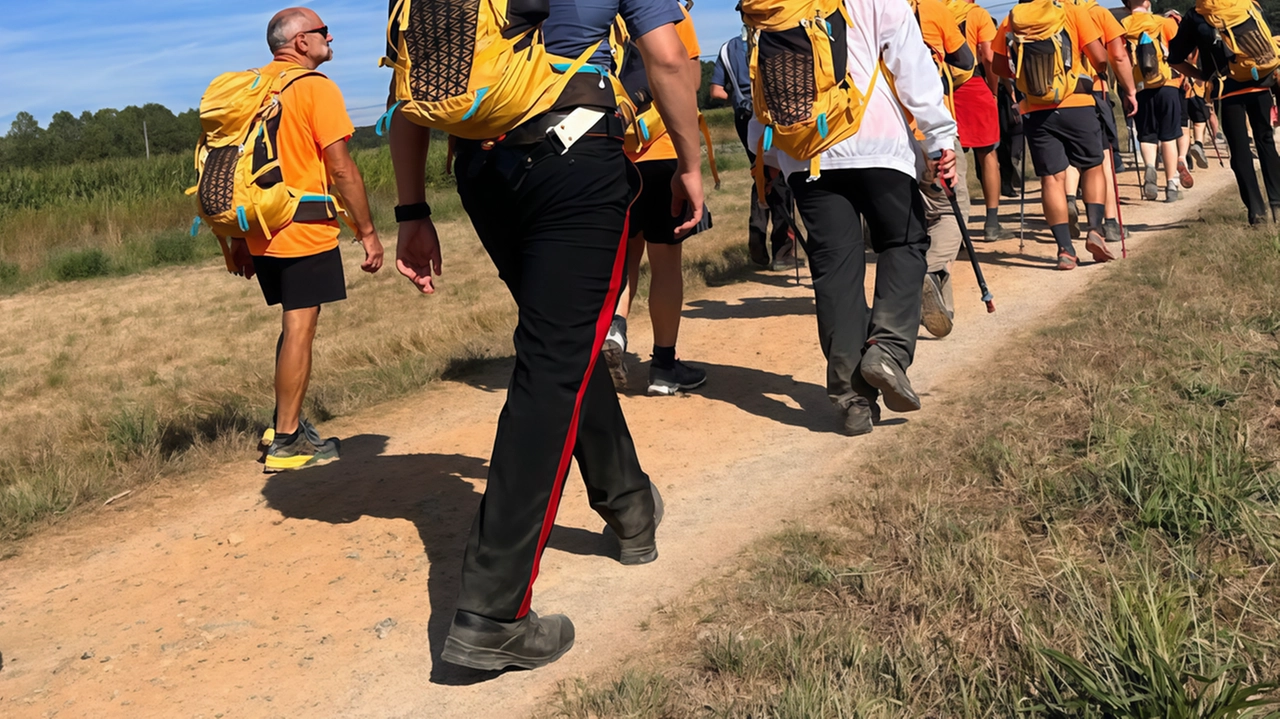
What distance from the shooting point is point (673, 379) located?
5.98m

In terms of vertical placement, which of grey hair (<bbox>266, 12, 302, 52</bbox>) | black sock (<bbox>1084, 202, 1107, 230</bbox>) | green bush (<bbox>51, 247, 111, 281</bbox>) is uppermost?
grey hair (<bbox>266, 12, 302, 52</bbox>)

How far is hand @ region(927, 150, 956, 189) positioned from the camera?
193 inches

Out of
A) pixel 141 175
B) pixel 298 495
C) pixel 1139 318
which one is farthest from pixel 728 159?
pixel 298 495

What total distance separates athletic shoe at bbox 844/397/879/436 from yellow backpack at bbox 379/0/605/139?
7.95 feet

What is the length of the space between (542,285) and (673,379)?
2.99 m

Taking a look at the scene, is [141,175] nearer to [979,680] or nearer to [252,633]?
[252,633]

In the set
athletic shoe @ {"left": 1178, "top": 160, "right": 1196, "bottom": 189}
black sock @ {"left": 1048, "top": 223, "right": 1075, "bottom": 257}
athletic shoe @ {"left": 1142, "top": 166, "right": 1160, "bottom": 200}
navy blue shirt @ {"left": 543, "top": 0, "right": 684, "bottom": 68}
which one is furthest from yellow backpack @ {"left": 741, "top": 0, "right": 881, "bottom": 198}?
athletic shoe @ {"left": 1178, "top": 160, "right": 1196, "bottom": 189}

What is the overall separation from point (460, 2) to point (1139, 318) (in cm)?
435

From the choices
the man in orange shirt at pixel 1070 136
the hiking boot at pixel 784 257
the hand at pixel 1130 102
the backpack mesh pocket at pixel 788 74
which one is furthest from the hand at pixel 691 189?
the hand at pixel 1130 102

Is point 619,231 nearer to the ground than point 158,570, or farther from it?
farther from it

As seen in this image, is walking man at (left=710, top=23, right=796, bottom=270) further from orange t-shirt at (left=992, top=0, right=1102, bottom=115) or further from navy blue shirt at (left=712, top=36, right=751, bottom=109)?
orange t-shirt at (left=992, top=0, right=1102, bottom=115)

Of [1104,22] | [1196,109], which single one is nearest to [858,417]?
[1104,22]

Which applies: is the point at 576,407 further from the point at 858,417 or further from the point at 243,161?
the point at 243,161

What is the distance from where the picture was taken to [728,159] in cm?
2562
